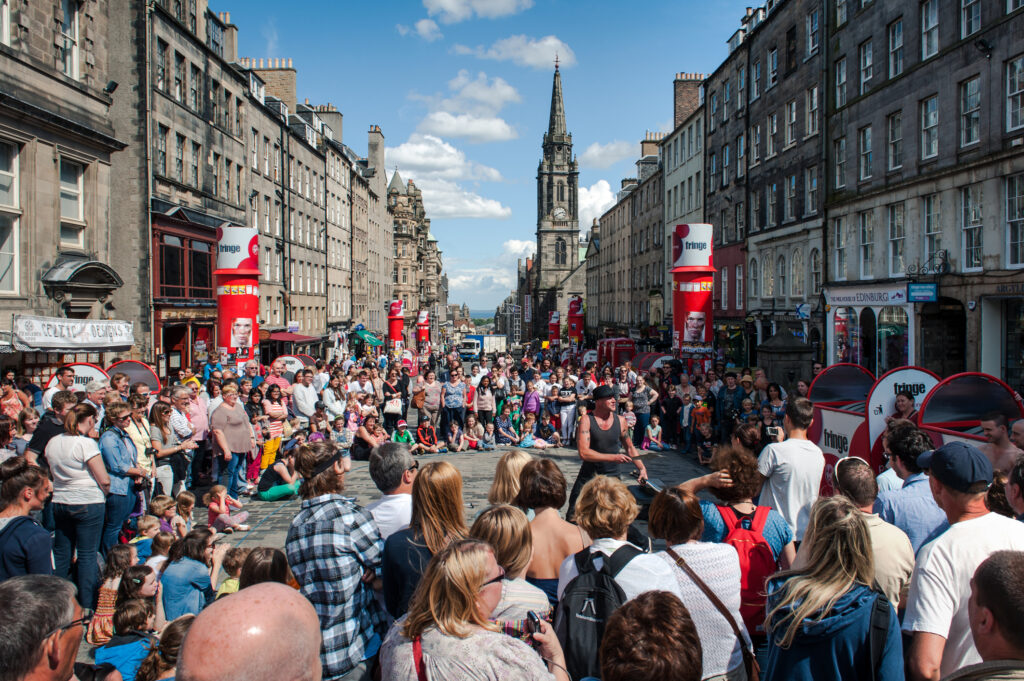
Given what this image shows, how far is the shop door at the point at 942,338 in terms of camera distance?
20.2m

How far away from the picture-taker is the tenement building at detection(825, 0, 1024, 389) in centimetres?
1725

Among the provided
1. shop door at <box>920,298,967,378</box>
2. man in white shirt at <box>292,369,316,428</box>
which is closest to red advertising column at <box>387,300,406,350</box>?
man in white shirt at <box>292,369,316,428</box>

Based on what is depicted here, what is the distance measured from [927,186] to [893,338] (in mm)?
4917

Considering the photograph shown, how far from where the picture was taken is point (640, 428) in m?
15.0

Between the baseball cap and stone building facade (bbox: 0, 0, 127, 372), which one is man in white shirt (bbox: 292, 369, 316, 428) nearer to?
stone building facade (bbox: 0, 0, 127, 372)

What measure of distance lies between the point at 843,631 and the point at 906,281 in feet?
69.5

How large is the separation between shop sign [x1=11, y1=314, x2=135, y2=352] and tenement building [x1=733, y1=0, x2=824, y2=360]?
22.1 metres

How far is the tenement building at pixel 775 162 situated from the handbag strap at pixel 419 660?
26.0 metres

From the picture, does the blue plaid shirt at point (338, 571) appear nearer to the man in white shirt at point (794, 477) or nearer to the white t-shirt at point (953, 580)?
the white t-shirt at point (953, 580)

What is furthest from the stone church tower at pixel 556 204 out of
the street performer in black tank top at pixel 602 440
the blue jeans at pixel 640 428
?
the street performer in black tank top at pixel 602 440

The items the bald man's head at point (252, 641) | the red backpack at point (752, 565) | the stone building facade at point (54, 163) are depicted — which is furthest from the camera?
the stone building facade at point (54, 163)

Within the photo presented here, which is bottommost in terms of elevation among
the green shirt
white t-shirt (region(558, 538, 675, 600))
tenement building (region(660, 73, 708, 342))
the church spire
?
the green shirt

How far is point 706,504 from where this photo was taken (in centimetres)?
426

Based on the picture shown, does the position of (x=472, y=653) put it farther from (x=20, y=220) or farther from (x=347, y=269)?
(x=347, y=269)
